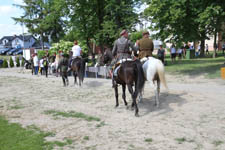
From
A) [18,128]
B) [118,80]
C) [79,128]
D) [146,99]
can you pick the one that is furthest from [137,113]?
[18,128]

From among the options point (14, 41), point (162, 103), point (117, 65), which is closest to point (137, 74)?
point (117, 65)

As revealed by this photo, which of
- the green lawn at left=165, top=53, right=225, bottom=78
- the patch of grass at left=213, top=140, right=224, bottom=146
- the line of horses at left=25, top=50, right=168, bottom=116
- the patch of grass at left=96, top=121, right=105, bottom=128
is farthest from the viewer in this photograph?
the green lawn at left=165, top=53, right=225, bottom=78

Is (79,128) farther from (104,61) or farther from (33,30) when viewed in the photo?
(33,30)

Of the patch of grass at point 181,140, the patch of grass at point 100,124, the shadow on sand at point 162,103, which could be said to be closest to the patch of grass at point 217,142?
the patch of grass at point 181,140

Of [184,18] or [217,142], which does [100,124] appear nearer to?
[217,142]

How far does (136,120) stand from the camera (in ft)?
24.6

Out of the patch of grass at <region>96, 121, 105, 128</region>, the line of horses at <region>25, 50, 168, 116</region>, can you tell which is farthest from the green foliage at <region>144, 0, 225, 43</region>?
the patch of grass at <region>96, 121, 105, 128</region>

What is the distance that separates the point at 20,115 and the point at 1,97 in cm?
483

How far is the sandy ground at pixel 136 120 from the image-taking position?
221 inches

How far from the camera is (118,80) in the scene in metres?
8.79

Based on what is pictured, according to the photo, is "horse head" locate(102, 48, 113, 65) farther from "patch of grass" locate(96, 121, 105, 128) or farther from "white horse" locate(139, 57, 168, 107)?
"patch of grass" locate(96, 121, 105, 128)

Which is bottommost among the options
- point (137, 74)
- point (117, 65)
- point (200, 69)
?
point (200, 69)

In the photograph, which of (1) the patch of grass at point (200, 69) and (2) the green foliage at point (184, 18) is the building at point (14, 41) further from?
(2) the green foliage at point (184, 18)

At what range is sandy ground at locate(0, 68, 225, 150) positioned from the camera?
5.62 metres
